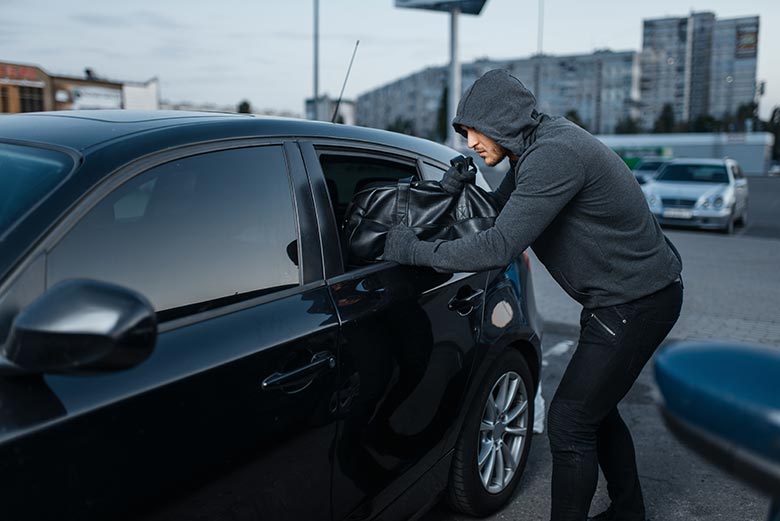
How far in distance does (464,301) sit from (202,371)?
4.29ft

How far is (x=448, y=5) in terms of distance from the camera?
60.2 feet

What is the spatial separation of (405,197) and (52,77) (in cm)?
6311

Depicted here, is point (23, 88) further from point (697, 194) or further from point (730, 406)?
point (730, 406)

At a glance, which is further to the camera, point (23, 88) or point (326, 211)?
point (23, 88)

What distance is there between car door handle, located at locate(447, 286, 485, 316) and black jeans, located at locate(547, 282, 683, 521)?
438 millimetres

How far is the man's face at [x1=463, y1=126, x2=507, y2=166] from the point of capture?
2490mm

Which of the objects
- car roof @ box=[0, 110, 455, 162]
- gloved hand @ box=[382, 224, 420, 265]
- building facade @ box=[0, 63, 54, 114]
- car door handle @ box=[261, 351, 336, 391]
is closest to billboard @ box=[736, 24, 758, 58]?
building facade @ box=[0, 63, 54, 114]

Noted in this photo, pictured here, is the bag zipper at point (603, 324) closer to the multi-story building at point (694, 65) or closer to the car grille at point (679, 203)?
the car grille at point (679, 203)

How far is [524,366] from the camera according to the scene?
328 cm

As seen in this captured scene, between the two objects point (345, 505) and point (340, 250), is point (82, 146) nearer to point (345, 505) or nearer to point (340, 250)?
point (340, 250)

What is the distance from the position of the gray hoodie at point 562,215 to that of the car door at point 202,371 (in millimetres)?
543

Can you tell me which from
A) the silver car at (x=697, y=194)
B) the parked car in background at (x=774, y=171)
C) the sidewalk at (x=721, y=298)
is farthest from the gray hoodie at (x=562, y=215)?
the parked car in background at (x=774, y=171)

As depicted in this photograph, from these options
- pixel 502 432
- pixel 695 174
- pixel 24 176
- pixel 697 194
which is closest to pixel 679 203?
pixel 697 194

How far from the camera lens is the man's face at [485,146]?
249 centimetres
